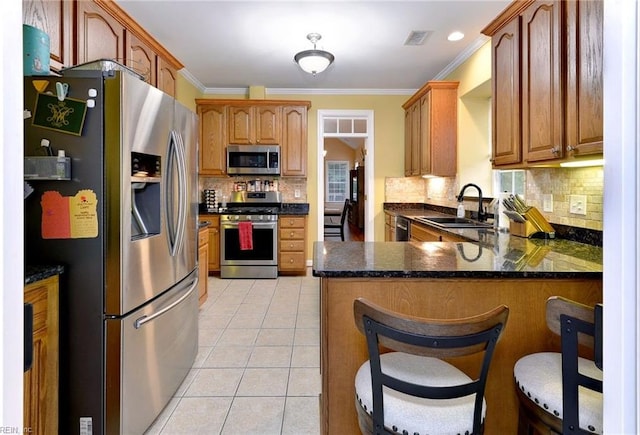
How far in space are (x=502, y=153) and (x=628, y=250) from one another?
7.46 feet

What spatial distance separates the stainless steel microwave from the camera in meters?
5.11

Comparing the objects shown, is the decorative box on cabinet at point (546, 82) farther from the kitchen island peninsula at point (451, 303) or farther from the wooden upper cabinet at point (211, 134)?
the wooden upper cabinet at point (211, 134)

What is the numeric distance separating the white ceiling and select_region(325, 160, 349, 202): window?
7.18 metres

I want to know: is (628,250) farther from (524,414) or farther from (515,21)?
(515,21)

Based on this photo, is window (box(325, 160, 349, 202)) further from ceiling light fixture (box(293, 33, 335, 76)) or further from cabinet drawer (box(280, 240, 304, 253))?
ceiling light fixture (box(293, 33, 335, 76))

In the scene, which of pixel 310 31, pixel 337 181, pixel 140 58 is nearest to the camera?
pixel 140 58

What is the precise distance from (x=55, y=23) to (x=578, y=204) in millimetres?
3153

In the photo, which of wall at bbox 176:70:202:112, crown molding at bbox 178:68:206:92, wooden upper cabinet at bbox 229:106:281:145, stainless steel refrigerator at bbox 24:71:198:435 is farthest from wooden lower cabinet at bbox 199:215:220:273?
stainless steel refrigerator at bbox 24:71:198:435

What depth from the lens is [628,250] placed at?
505mm

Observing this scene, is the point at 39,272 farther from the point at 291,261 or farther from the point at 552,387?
the point at 291,261

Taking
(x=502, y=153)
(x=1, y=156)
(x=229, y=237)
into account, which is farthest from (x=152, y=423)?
(x=229, y=237)

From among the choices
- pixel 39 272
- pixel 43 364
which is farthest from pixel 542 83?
Result: pixel 43 364

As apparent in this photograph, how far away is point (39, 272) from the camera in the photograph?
1.36 metres

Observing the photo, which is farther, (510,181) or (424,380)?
(510,181)
